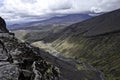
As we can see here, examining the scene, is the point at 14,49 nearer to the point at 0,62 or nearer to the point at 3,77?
the point at 0,62

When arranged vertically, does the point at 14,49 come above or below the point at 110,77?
above

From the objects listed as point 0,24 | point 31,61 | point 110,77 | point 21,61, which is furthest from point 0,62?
point 110,77

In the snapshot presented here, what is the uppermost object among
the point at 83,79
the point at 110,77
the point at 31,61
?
the point at 31,61

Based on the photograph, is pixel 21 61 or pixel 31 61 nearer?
pixel 21 61

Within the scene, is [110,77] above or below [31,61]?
below

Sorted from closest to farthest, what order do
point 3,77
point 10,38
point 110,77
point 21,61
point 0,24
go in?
point 3,77 < point 21,61 < point 10,38 < point 0,24 < point 110,77

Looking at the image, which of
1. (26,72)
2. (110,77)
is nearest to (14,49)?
(26,72)

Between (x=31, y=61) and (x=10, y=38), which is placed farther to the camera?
(x=10, y=38)

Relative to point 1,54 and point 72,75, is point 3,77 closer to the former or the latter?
point 1,54

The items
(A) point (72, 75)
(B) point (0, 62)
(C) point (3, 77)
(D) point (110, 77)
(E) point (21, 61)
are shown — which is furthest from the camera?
(D) point (110, 77)
